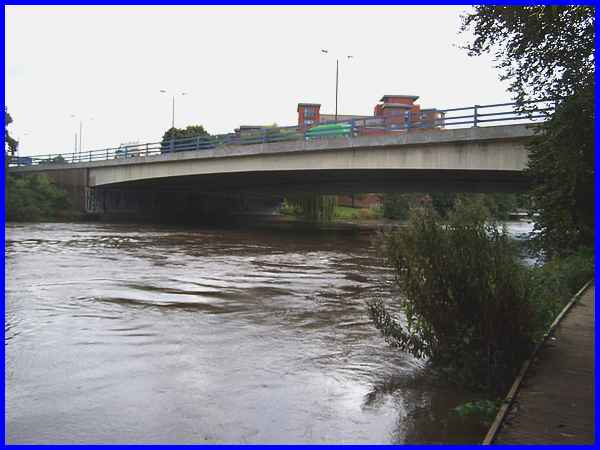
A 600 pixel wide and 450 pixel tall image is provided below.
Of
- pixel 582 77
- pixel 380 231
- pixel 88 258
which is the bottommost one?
pixel 88 258

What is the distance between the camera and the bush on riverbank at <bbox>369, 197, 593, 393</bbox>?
568 cm

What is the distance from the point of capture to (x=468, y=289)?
5703 mm

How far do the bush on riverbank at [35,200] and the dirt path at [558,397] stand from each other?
122 ft

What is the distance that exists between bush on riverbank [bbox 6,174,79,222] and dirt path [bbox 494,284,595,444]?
122 feet

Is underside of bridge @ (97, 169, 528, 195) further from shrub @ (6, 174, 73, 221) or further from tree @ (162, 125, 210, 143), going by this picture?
tree @ (162, 125, 210, 143)

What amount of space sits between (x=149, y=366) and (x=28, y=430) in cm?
183

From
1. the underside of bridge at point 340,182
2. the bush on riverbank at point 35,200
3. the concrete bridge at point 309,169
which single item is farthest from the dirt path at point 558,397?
the bush on riverbank at point 35,200

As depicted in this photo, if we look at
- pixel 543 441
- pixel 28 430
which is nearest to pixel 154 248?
pixel 28 430

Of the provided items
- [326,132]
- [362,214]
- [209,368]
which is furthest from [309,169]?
[362,214]

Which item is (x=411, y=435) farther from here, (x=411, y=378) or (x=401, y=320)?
(x=401, y=320)

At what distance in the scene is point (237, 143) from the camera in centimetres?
3453

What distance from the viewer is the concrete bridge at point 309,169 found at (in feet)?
74.8

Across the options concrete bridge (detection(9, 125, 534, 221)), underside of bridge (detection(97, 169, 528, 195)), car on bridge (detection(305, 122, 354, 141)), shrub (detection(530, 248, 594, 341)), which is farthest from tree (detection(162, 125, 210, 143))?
shrub (detection(530, 248, 594, 341))

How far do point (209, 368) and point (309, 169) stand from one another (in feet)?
77.4
